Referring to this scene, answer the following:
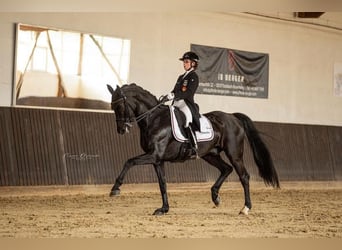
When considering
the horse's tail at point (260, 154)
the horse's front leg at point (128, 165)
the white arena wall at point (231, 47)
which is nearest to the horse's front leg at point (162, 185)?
the horse's front leg at point (128, 165)

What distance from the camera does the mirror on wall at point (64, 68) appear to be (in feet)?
23.5

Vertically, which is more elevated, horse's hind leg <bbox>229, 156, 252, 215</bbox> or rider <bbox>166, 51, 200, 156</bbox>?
rider <bbox>166, 51, 200, 156</bbox>

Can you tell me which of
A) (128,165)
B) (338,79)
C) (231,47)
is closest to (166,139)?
(128,165)

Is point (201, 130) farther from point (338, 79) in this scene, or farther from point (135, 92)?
point (338, 79)

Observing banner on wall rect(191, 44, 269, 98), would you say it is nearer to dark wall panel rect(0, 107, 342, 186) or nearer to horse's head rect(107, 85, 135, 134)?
dark wall panel rect(0, 107, 342, 186)

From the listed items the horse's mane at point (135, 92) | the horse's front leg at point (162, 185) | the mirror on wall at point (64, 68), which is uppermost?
the mirror on wall at point (64, 68)

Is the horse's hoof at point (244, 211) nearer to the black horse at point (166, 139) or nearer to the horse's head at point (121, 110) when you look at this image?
the black horse at point (166, 139)

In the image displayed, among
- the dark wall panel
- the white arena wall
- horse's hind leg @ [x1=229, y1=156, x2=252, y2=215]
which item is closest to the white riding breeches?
horse's hind leg @ [x1=229, y1=156, x2=252, y2=215]

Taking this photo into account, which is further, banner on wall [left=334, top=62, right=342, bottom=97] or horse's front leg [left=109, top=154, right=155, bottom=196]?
banner on wall [left=334, top=62, right=342, bottom=97]

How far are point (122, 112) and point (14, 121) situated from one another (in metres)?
1.60

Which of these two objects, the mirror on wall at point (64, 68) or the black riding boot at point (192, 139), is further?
the mirror on wall at point (64, 68)

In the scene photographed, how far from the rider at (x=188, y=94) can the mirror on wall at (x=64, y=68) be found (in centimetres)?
148

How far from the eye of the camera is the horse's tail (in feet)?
21.6

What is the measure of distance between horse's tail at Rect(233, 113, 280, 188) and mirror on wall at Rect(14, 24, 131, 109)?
1.63m
